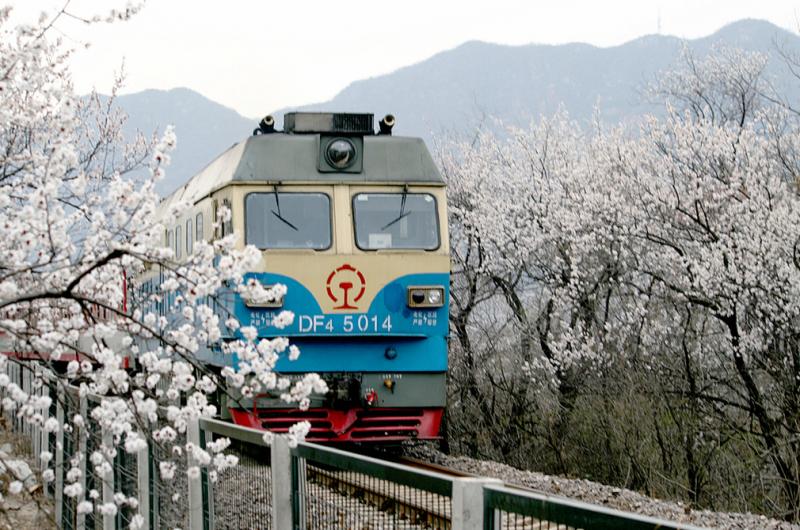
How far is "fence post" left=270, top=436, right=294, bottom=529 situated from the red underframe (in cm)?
613

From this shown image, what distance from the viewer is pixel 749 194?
1848cm

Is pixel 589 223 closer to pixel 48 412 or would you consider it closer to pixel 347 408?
pixel 347 408

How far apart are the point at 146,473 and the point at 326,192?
15.4ft

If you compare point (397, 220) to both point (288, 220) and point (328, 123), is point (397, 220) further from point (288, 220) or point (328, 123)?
point (328, 123)

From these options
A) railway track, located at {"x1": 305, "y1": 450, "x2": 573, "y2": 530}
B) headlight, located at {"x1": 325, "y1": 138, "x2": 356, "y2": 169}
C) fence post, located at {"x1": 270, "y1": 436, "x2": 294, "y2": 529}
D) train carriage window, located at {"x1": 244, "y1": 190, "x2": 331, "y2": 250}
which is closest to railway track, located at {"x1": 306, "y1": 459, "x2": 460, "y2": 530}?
railway track, located at {"x1": 305, "y1": 450, "x2": 573, "y2": 530}

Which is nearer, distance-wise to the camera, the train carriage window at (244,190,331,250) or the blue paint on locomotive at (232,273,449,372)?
the blue paint on locomotive at (232,273,449,372)

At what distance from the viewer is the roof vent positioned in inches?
465

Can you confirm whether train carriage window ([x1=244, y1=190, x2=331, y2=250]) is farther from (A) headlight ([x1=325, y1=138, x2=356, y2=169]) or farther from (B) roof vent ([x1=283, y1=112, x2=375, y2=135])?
(B) roof vent ([x1=283, y1=112, x2=375, y2=135])

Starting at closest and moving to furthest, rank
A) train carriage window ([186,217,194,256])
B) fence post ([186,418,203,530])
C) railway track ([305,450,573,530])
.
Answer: railway track ([305,450,573,530]), fence post ([186,418,203,530]), train carriage window ([186,217,194,256])

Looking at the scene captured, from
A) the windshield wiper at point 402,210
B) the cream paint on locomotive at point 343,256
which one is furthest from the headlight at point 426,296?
the windshield wiper at point 402,210

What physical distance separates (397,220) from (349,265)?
67 cm

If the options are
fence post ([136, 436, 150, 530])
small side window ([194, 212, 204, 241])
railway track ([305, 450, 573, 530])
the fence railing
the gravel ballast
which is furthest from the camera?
small side window ([194, 212, 204, 241])

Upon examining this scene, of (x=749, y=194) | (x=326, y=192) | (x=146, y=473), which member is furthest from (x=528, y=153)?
(x=146, y=473)

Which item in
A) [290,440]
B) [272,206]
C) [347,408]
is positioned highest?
[272,206]
